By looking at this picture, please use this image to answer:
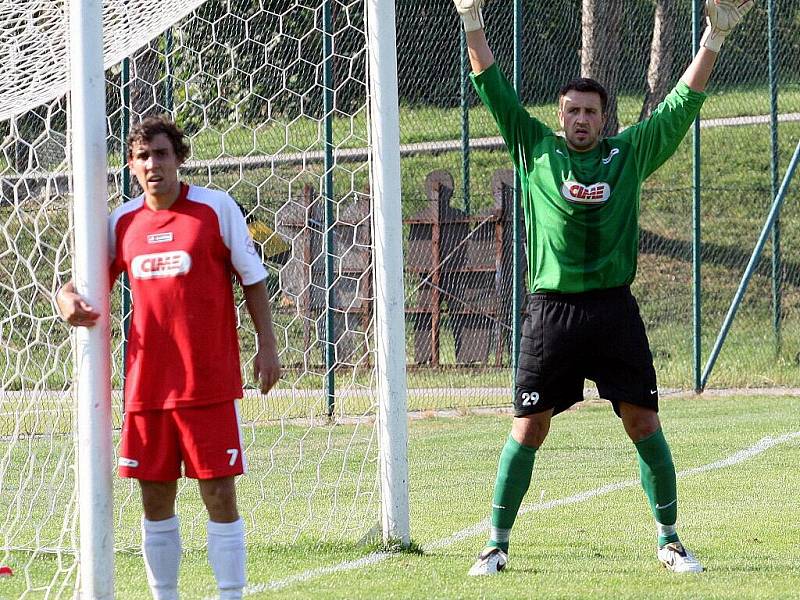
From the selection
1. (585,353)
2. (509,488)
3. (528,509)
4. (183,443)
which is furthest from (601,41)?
(183,443)

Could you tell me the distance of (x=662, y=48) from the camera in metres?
15.2

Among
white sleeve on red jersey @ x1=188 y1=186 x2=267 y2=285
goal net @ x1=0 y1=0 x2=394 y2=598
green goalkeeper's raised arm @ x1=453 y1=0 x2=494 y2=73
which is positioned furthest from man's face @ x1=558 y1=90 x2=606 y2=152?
white sleeve on red jersey @ x1=188 y1=186 x2=267 y2=285

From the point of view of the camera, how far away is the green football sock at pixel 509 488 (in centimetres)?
549

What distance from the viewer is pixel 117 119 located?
36.4 feet

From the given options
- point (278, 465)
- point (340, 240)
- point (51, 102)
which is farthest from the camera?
point (340, 240)

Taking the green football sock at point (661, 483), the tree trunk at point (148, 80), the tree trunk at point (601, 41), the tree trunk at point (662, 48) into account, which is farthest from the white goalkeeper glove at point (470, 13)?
the tree trunk at point (662, 48)

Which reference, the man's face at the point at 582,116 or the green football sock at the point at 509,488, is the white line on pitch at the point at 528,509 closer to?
the green football sock at the point at 509,488

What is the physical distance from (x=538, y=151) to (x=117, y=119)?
6337mm

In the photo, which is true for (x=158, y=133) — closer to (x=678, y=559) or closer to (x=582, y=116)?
(x=582, y=116)

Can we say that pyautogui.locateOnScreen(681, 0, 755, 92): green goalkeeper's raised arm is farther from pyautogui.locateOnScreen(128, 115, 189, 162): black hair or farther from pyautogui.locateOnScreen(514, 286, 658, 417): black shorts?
pyautogui.locateOnScreen(128, 115, 189, 162): black hair

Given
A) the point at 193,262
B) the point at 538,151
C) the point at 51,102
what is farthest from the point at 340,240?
the point at 193,262

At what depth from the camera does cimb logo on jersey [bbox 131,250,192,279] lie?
4.35m

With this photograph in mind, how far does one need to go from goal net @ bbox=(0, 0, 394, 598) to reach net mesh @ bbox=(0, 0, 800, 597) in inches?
1.1

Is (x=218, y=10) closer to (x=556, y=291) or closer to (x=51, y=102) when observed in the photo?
(x=51, y=102)
